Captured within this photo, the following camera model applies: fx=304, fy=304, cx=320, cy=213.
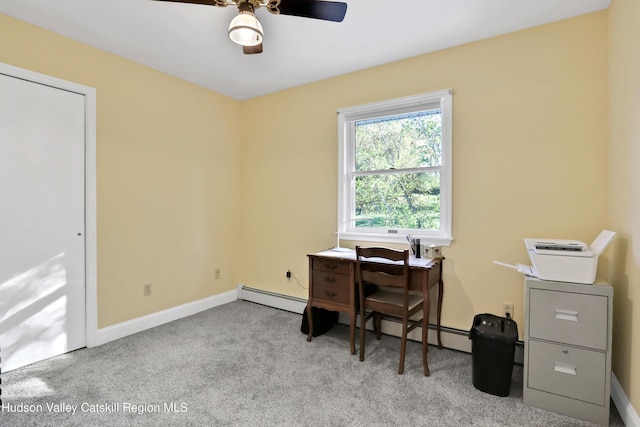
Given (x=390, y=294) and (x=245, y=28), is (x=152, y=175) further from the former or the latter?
(x=390, y=294)

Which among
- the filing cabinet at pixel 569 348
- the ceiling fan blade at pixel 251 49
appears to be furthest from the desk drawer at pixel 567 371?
the ceiling fan blade at pixel 251 49

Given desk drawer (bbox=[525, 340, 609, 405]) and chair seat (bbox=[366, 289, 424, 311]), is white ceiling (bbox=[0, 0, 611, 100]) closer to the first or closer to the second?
chair seat (bbox=[366, 289, 424, 311])

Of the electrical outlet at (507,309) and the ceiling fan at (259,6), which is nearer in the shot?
the ceiling fan at (259,6)

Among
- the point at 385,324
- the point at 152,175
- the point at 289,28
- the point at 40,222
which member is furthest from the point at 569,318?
the point at 40,222

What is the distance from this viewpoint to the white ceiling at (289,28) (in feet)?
6.82

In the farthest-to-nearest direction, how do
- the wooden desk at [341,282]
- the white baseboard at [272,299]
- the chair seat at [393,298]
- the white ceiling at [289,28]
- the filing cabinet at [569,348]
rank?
the white baseboard at [272,299] < the wooden desk at [341,282] < the chair seat at [393,298] < the white ceiling at [289,28] < the filing cabinet at [569,348]

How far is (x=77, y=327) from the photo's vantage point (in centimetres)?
254

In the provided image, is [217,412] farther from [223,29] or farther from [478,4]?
[478,4]

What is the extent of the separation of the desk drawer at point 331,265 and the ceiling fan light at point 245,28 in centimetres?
173

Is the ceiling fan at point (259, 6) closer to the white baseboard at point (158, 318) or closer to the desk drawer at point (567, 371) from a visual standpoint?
the desk drawer at point (567, 371)

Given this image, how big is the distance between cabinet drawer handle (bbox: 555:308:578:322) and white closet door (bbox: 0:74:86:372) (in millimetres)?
3504

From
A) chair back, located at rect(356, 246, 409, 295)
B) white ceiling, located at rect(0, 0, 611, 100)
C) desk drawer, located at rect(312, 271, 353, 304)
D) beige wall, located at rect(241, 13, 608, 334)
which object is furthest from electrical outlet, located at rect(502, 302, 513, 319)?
white ceiling, located at rect(0, 0, 611, 100)

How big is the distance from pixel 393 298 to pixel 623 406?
1.38m

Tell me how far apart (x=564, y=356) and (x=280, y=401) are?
1.71 m
